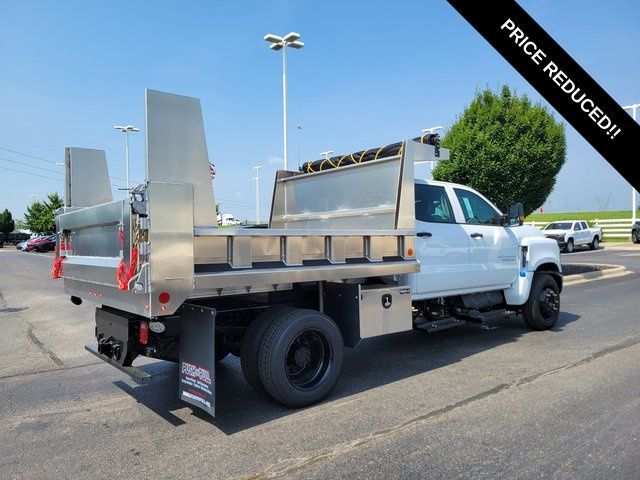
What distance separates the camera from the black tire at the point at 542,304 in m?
7.30

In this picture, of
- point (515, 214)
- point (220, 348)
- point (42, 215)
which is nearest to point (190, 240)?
point (220, 348)

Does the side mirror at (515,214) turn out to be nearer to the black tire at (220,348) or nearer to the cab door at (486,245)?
the cab door at (486,245)

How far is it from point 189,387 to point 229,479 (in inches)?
42.5

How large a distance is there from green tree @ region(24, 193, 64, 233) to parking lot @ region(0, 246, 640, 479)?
5436 centimetres

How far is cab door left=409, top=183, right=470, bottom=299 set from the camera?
5.65 meters

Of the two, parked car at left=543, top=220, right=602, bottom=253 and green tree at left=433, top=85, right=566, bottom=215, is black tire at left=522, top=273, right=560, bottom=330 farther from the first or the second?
parked car at left=543, top=220, right=602, bottom=253

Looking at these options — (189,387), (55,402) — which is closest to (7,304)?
(55,402)

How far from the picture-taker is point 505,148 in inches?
516

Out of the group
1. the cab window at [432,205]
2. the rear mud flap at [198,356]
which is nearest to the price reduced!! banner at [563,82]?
the cab window at [432,205]

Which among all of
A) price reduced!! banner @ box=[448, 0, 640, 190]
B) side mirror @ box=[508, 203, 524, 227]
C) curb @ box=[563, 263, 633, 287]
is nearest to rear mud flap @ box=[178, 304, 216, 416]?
price reduced!! banner @ box=[448, 0, 640, 190]

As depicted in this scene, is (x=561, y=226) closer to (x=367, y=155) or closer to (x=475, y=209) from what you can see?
(x=475, y=209)

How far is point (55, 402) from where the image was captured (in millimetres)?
4758

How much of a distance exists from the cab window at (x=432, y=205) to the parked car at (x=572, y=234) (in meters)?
21.4

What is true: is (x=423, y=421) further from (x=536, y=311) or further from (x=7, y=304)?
(x=7, y=304)
